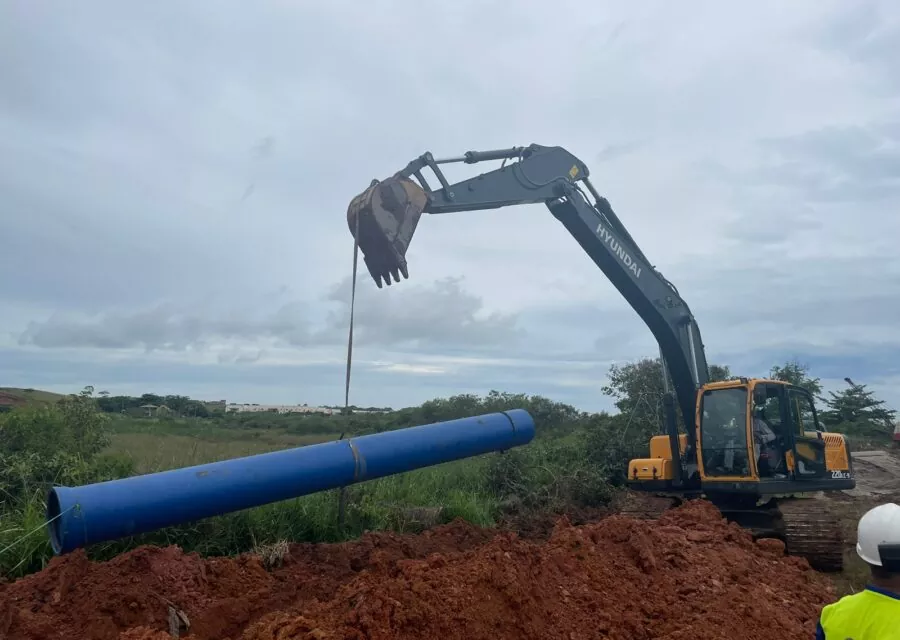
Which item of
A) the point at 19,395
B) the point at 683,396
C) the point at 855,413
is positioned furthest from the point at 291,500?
the point at 855,413

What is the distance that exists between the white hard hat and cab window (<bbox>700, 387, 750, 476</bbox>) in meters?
6.54

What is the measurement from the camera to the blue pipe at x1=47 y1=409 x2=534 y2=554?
15.0 ft

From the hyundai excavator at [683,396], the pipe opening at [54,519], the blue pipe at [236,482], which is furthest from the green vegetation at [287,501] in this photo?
the hyundai excavator at [683,396]

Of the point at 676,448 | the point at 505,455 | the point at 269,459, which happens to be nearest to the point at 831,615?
the point at 269,459

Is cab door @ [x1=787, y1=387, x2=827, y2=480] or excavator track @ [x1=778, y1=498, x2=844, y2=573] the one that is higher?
cab door @ [x1=787, y1=387, x2=827, y2=480]

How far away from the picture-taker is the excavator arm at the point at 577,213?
27.1 feet

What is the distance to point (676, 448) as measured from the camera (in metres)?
9.93

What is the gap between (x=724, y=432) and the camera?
9.42 meters

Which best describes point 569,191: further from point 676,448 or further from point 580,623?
point 580,623

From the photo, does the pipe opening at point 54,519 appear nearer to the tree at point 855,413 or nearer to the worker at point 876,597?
the worker at point 876,597

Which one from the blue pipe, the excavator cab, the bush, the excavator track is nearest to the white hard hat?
the blue pipe

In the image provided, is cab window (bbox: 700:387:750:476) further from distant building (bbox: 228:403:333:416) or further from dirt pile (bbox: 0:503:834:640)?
distant building (bbox: 228:403:333:416)

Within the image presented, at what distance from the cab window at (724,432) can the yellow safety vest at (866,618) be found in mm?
6632

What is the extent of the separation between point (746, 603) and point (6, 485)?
22.6 ft
